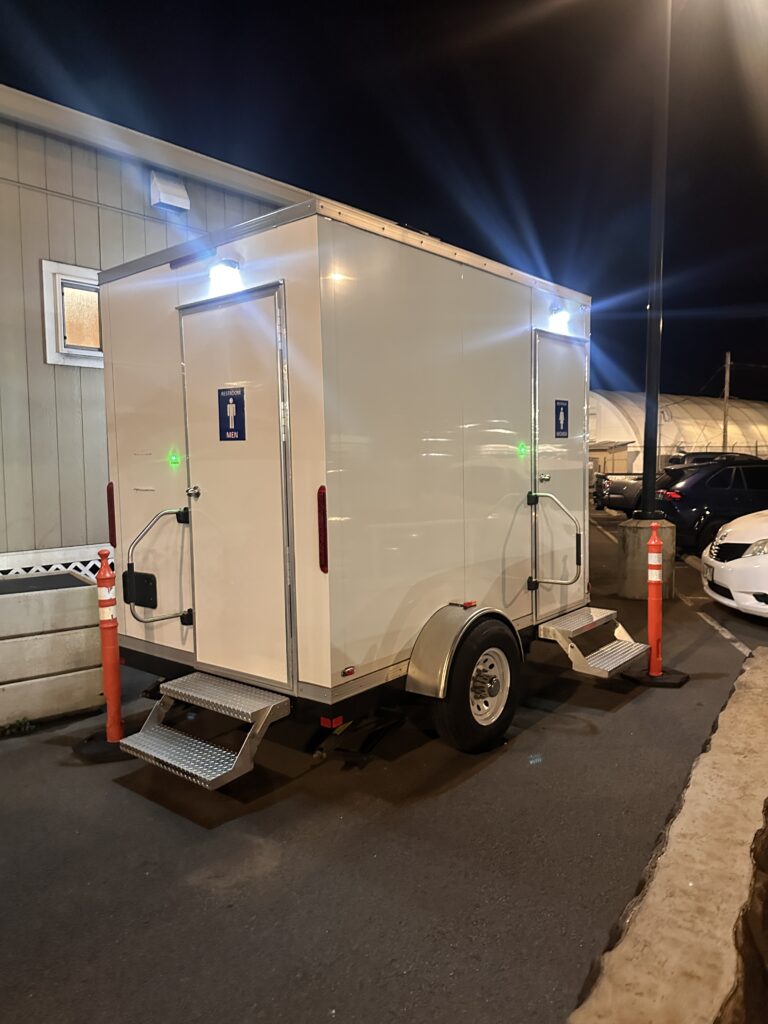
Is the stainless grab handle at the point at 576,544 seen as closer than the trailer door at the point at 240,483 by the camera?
No

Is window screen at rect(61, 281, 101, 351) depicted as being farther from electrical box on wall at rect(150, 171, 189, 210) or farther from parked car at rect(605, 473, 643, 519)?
parked car at rect(605, 473, 643, 519)

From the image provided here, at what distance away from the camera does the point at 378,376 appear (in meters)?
3.97

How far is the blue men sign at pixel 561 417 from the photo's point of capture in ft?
18.8

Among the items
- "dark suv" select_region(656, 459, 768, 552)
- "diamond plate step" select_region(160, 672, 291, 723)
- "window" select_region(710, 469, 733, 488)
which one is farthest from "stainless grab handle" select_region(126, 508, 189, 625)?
"window" select_region(710, 469, 733, 488)

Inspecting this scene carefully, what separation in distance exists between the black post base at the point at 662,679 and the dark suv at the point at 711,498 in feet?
21.9

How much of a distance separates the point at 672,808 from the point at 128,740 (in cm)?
305

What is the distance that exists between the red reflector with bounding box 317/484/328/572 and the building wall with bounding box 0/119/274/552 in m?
4.13

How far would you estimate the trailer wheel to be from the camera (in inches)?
166

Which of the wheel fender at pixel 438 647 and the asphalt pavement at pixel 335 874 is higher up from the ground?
the wheel fender at pixel 438 647

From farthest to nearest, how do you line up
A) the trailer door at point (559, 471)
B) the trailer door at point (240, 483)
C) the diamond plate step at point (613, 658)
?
1. the trailer door at point (559, 471)
2. the diamond plate step at point (613, 658)
3. the trailer door at point (240, 483)

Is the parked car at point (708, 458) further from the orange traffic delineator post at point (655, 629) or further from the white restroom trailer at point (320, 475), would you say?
the white restroom trailer at point (320, 475)

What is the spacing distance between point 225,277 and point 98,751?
10.4ft

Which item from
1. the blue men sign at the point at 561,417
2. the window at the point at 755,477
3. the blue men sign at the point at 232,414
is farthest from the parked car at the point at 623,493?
the blue men sign at the point at 232,414

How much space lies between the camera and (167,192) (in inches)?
289
